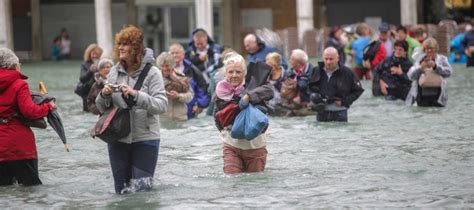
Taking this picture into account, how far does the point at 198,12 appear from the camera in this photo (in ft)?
148

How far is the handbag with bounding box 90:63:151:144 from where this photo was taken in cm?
1043

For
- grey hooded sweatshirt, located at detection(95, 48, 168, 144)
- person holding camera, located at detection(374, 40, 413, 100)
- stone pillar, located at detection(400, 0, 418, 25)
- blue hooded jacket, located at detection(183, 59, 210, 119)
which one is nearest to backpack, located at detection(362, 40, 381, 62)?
person holding camera, located at detection(374, 40, 413, 100)

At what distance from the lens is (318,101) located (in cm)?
1797

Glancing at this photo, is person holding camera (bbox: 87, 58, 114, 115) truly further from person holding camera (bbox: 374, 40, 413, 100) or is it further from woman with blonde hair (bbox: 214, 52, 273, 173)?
woman with blonde hair (bbox: 214, 52, 273, 173)

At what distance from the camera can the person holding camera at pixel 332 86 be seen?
690 inches

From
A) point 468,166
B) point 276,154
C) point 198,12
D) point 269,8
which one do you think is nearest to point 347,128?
point 276,154

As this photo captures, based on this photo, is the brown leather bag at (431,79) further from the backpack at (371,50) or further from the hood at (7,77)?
the hood at (7,77)

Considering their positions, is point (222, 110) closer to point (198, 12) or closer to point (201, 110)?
point (201, 110)

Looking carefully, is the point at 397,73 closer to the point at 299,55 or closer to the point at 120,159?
the point at 299,55

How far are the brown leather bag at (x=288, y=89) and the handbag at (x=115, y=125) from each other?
31.8 feet

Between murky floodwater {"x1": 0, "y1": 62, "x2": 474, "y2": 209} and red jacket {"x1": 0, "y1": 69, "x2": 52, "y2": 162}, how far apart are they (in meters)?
0.44

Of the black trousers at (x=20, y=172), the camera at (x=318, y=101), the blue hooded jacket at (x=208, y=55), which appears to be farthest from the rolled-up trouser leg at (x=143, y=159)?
the blue hooded jacket at (x=208, y=55)

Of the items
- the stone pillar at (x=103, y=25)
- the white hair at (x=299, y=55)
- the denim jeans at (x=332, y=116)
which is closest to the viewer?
the denim jeans at (x=332, y=116)

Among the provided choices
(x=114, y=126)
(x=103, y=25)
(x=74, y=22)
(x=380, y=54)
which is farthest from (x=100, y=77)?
(x=74, y=22)
